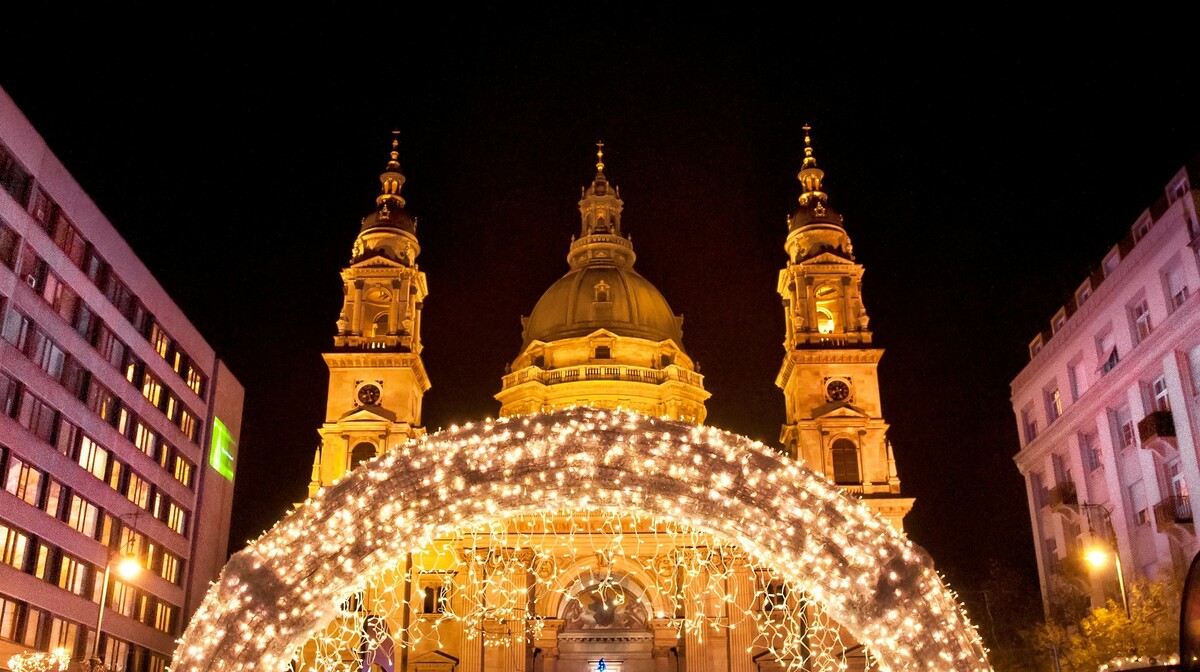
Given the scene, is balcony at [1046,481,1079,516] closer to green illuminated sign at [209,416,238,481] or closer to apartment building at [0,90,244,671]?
apartment building at [0,90,244,671]

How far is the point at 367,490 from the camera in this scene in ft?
45.5

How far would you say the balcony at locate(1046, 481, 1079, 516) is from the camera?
42.4 m

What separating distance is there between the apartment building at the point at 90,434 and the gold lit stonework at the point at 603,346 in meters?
18.6

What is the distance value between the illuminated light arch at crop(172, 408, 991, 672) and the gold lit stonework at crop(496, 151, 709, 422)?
45688 mm

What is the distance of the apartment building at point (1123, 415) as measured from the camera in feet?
109

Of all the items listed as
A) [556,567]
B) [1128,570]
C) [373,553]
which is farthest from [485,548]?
[373,553]

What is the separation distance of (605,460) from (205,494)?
150 feet

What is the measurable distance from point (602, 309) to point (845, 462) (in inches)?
775

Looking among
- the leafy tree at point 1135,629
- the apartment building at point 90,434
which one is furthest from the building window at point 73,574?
the leafy tree at point 1135,629

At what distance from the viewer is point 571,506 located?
46.8 feet

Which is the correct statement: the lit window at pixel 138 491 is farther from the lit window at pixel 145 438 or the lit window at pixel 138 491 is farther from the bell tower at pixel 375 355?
the bell tower at pixel 375 355

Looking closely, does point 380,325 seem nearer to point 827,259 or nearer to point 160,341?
point 160,341

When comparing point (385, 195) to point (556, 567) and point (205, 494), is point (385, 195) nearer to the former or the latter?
point (205, 494)

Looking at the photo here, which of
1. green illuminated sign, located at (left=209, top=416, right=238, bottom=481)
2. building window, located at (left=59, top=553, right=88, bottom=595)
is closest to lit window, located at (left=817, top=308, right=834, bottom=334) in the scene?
green illuminated sign, located at (left=209, top=416, right=238, bottom=481)
